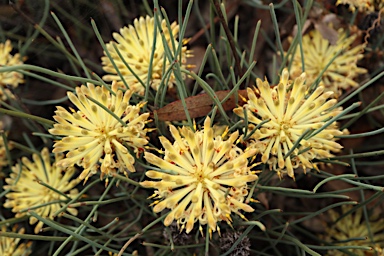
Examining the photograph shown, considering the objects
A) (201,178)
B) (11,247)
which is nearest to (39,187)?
(11,247)

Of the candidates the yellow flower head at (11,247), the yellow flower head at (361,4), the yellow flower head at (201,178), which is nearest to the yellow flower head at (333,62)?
the yellow flower head at (361,4)

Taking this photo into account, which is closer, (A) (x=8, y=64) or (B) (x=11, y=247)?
(B) (x=11, y=247)

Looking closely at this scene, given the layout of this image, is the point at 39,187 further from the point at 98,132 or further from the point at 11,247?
the point at 98,132

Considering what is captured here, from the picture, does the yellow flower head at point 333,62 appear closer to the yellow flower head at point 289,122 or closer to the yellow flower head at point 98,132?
the yellow flower head at point 289,122

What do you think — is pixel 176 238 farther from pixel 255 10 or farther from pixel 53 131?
pixel 255 10

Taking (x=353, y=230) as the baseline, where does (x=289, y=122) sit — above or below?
above

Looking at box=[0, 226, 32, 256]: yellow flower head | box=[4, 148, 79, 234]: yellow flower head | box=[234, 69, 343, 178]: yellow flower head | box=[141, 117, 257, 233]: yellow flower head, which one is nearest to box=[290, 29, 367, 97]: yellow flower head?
box=[234, 69, 343, 178]: yellow flower head
